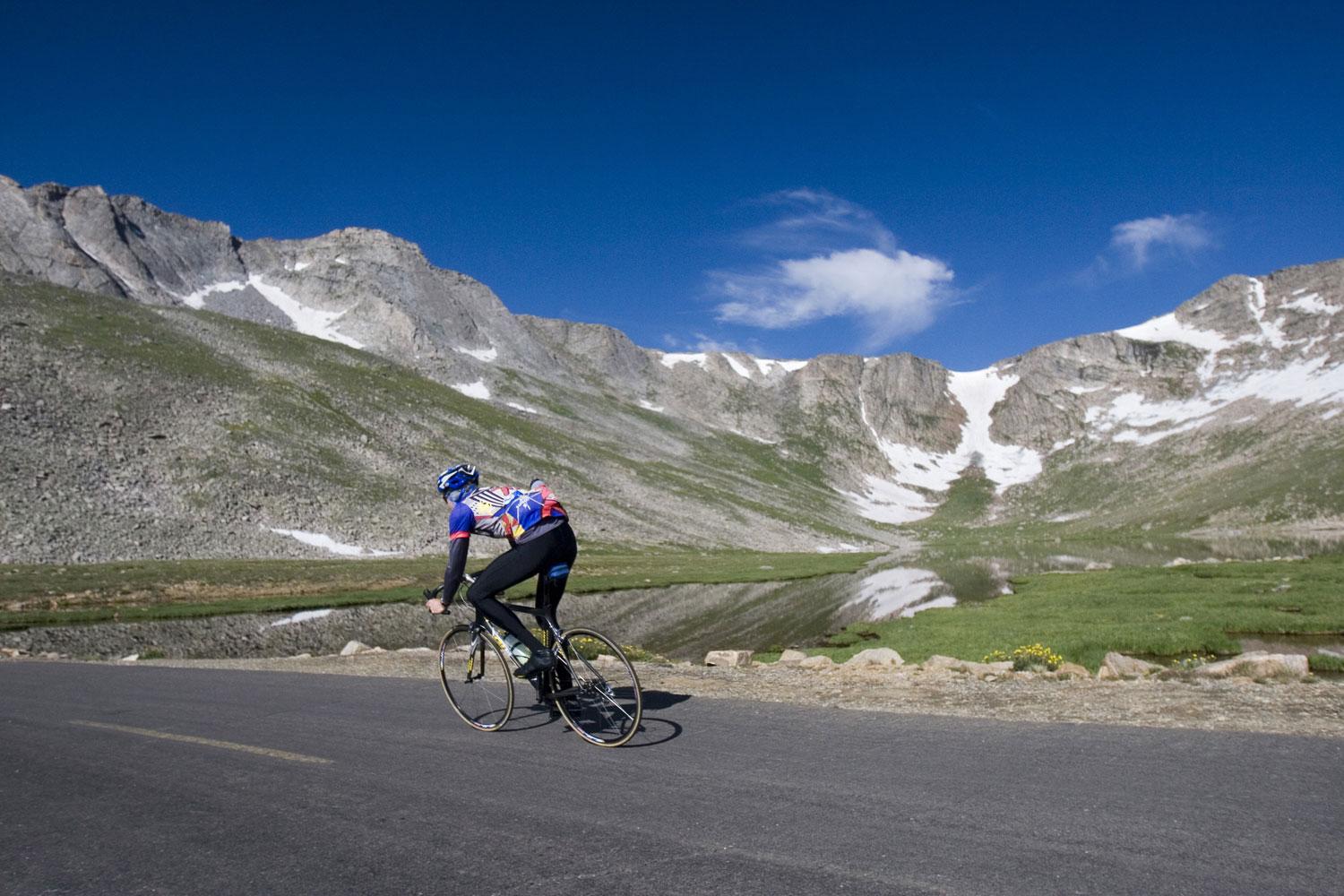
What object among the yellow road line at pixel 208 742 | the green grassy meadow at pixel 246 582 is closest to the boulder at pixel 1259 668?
the yellow road line at pixel 208 742

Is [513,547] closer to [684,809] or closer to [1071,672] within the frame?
[684,809]

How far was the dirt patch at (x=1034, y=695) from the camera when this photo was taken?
36.9 ft

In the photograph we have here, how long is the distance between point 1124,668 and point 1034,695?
206 inches

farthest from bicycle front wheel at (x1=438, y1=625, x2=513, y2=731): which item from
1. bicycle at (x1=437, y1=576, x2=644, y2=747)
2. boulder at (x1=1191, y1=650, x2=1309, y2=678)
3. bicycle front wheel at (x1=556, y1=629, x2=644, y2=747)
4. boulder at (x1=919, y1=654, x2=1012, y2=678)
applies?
boulder at (x1=1191, y1=650, x2=1309, y2=678)

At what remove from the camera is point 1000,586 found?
67.4 meters

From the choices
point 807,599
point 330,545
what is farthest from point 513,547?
point 330,545

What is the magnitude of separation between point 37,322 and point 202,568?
247ft

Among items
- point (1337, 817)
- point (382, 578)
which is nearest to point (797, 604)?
point (382, 578)

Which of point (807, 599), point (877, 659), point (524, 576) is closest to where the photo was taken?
point (524, 576)

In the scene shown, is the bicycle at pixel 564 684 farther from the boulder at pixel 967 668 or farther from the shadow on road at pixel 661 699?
the boulder at pixel 967 668

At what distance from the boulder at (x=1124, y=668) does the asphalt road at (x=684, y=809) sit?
7412 millimetres

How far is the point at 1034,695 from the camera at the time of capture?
46.0 ft

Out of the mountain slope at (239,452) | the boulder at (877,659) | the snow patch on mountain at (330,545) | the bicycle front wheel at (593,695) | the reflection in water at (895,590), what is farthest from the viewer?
the snow patch on mountain at (330,545)

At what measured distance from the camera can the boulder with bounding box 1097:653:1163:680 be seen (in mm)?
17016
